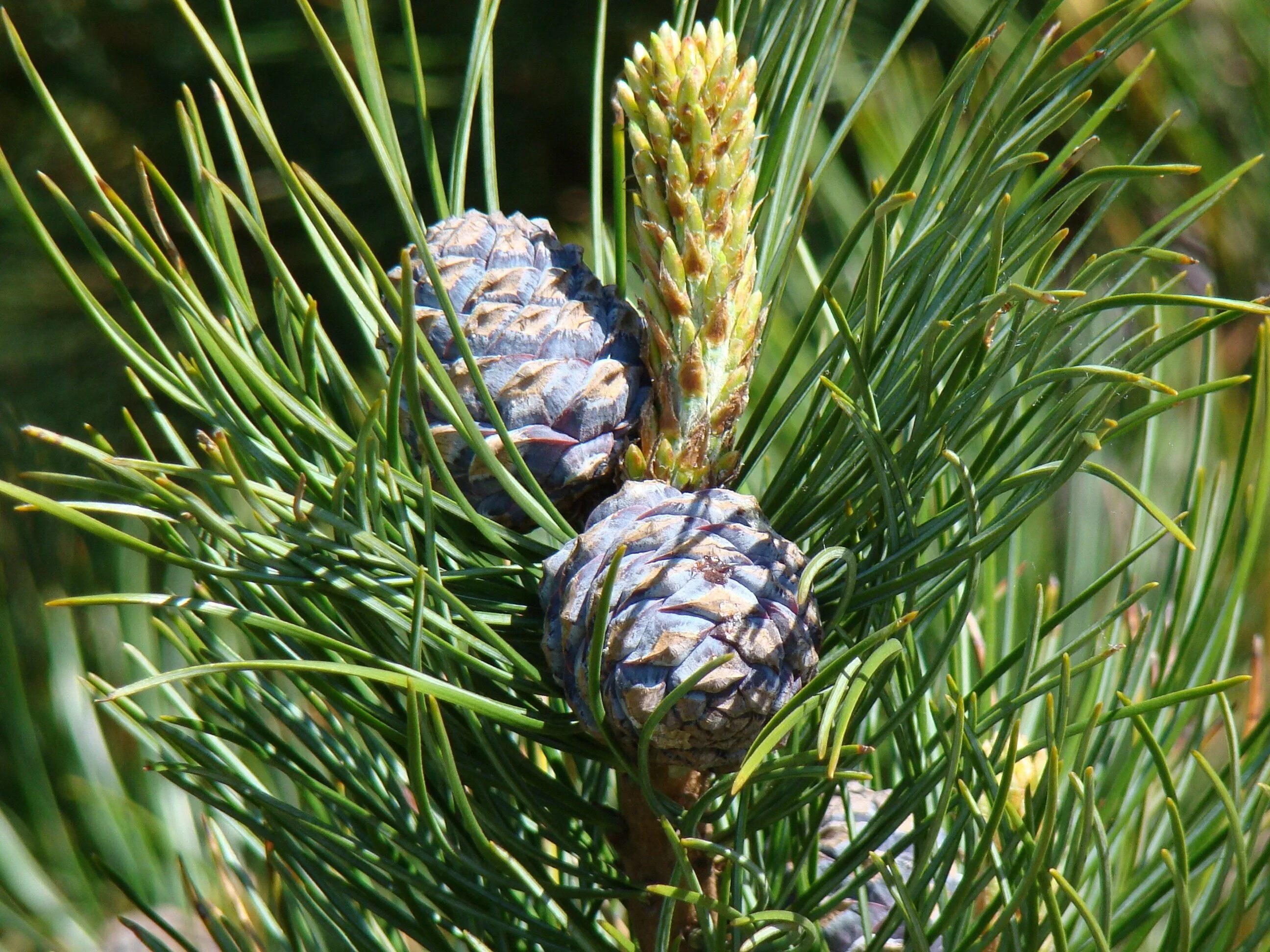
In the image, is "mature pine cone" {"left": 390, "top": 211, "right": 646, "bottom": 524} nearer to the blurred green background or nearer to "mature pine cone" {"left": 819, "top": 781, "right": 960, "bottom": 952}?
"mature pine cone" {"left": 819, "top": 781, "right": 960, "bottom": 952}

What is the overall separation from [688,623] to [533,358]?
123 millimetres

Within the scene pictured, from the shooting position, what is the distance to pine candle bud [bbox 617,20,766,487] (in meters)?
0.43

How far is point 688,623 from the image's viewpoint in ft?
1.21

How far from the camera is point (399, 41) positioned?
131 cm

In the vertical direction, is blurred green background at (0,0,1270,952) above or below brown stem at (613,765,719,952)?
above

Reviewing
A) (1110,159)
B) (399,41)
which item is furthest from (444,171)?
(1110,159)

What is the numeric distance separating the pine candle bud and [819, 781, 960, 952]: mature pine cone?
0.56 ft

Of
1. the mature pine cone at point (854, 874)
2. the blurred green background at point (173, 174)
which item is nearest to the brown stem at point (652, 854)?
the mature pine cone at point (854, 874)

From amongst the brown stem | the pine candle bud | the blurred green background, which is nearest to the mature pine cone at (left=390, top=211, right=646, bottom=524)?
the pine candle bud

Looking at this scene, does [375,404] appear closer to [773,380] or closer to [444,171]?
[773,380]

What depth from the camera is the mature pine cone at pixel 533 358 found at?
0.43 m

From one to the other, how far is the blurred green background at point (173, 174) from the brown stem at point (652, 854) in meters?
0.30

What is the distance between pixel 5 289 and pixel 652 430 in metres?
1.25

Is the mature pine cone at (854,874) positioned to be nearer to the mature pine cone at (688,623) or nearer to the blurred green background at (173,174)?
the mature pine cone at (688,623)
